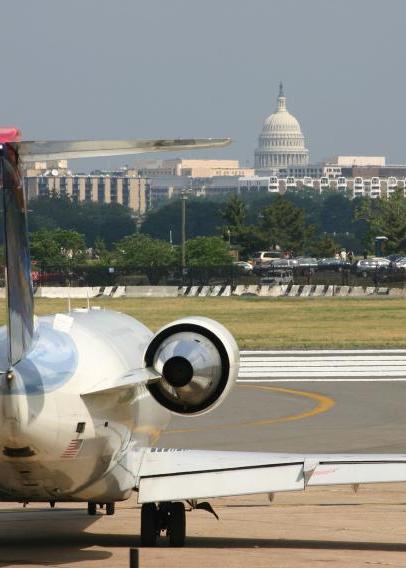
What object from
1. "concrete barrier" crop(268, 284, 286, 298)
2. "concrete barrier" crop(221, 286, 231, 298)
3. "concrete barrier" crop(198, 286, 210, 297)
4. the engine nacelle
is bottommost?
"concrete barrier" crop(198, 286, 210, 297)

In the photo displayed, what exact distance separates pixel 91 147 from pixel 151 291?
87.4 meters

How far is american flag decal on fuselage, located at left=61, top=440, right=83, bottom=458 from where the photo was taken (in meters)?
17.4

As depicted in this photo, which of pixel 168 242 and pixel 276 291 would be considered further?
pixel 168 242

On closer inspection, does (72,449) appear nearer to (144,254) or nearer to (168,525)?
(168,525)

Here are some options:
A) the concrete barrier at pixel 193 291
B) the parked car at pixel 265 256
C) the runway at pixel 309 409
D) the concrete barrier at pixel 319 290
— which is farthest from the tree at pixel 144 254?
the runway at pixel 309 409

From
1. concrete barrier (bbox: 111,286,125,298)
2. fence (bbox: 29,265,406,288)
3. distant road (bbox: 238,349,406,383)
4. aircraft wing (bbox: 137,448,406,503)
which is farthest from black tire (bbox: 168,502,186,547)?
fence (bbox: 29,265,406,288)

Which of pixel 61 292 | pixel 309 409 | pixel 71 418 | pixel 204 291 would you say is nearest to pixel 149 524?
pixel 71 418

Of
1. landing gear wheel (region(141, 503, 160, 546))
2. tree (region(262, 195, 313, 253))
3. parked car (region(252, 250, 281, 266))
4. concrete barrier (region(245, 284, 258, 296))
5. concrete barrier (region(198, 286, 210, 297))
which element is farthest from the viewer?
tree (region(262, 195, 313, 253))

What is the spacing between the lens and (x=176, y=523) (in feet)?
65.7

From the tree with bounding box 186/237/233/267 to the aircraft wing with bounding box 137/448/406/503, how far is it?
416 ft

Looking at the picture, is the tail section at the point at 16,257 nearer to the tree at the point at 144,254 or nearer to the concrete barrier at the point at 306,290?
the concrete barrier at the point at 306,290

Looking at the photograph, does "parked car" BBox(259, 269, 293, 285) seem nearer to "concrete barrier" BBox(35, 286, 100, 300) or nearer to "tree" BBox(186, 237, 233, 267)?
"concrete barrier" BBox(35, 286, 100, 300)

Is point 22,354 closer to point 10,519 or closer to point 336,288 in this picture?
point 10,519

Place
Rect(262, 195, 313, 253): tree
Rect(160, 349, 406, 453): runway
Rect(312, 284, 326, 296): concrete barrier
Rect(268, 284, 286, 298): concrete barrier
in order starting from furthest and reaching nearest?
1. Rect(262, 195, 313, 253): tree
2. Rect(268, 284, 286, 298): concrete barrier
3. Rect(312, 284, 326, 296): concrete barrier
4. Rect(160, 349, 406, 453): runway
